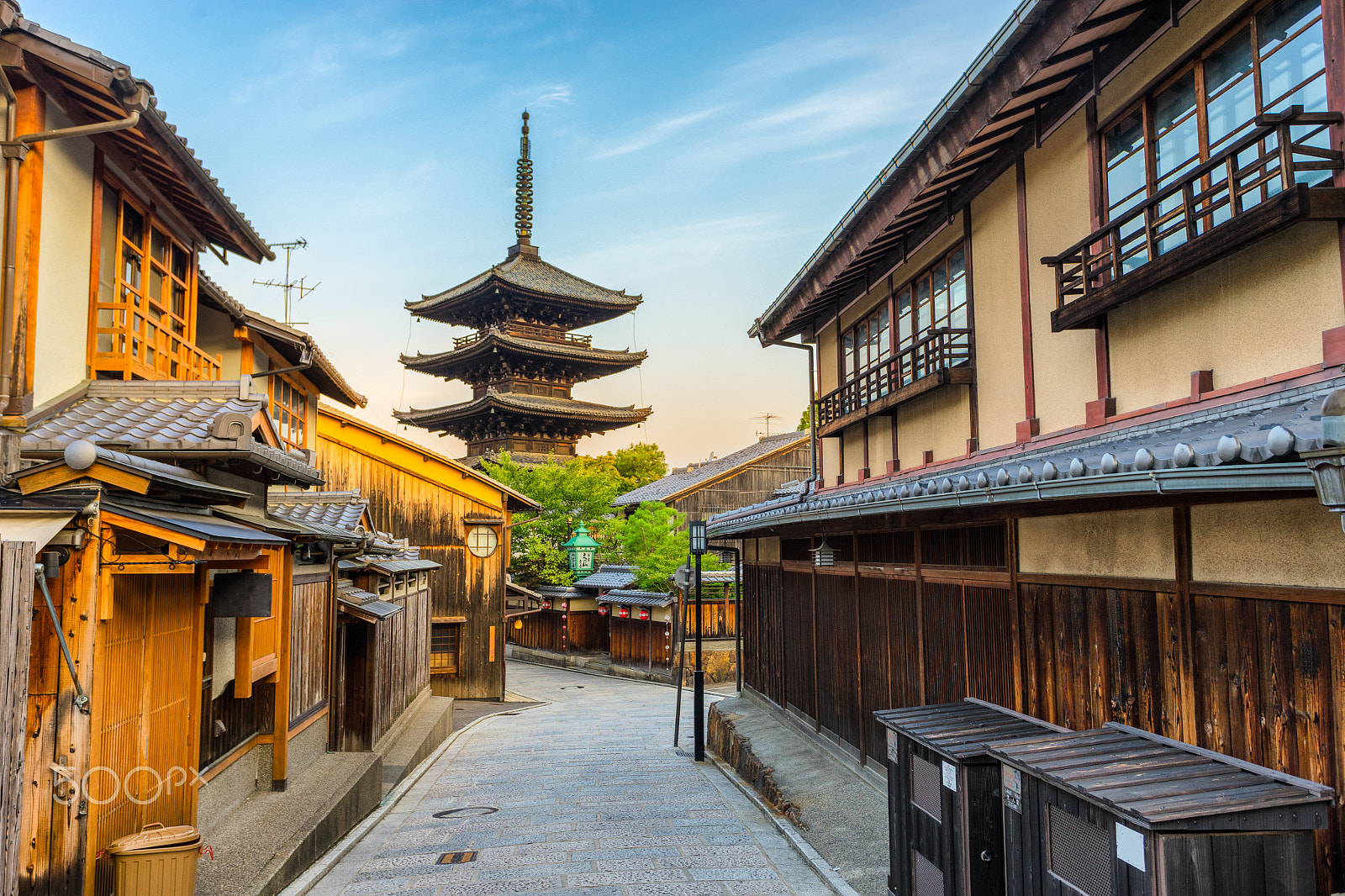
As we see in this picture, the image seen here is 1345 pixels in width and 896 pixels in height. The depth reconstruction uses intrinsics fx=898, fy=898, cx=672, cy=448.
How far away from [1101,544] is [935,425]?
15.0ft

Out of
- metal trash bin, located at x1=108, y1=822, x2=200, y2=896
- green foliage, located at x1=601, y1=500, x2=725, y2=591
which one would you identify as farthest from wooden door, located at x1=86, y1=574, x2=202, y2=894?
green foliage, located at x1=601, y1=500, x2=725, y2=591

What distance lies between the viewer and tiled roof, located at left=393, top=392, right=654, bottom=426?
144 ft

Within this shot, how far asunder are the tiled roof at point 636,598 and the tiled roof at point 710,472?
24.1ft

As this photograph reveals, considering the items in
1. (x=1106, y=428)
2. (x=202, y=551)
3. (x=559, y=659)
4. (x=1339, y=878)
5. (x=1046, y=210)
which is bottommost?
(x=559, y=659)

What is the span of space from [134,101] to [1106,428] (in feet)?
27.4

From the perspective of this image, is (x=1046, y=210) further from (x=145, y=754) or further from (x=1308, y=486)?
(x=145, y=754)

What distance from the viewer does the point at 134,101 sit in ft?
24.5

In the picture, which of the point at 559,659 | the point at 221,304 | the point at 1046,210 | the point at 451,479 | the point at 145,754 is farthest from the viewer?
the point at 559,659

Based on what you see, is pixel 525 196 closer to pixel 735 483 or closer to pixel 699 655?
pixel 735 483

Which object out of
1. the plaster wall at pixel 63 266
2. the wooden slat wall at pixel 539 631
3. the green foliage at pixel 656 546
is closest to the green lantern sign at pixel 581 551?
the green foliage at pixel 656 546

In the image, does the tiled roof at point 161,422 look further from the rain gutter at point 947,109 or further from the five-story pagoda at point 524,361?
the five-story pagoda at point 524,361

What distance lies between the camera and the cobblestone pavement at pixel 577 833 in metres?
8.34

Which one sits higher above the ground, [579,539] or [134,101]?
[134,101]

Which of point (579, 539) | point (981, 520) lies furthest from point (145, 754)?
point (579, 539)
